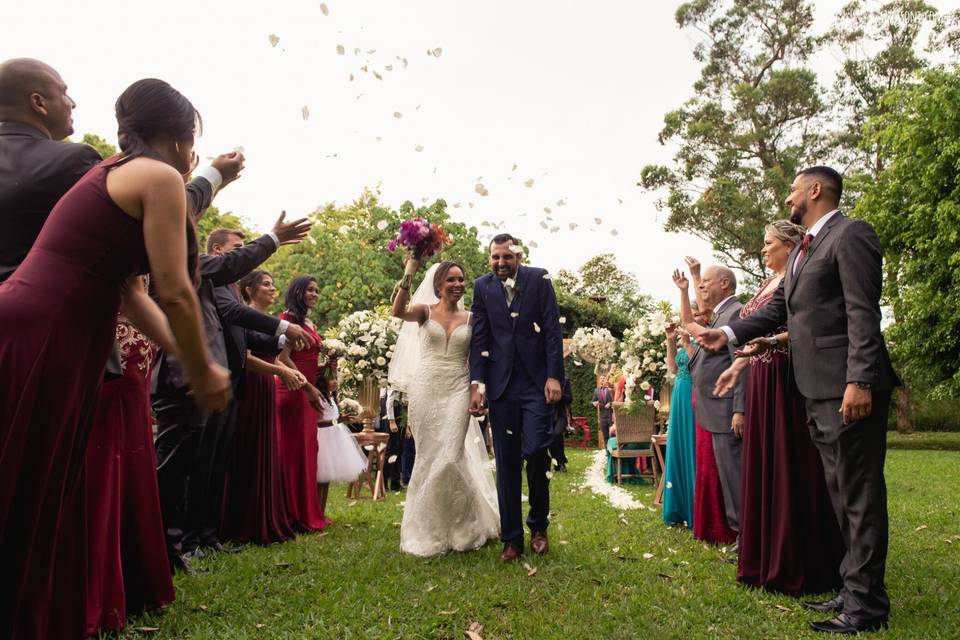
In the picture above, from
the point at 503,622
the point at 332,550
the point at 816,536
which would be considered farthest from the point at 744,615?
the point at 332,550

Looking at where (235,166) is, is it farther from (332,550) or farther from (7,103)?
(332,550)

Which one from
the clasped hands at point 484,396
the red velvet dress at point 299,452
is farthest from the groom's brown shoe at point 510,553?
the red velvet dress at point 299,452

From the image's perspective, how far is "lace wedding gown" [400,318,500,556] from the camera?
20.7 ft

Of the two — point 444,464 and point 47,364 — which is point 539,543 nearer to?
point 444,464

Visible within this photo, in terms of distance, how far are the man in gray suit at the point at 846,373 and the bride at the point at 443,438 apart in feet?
9.46

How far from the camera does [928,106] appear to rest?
75.5 feet

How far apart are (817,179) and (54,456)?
14.1ft

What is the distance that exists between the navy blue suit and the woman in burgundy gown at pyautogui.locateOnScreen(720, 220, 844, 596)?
1599 millimetres

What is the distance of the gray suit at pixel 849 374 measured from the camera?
406cm

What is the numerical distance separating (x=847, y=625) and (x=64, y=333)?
13.0 feet

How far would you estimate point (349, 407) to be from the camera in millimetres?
10727

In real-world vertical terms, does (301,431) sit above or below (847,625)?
above

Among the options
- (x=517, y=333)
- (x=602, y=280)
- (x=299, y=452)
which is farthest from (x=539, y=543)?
(x=602, y=280)

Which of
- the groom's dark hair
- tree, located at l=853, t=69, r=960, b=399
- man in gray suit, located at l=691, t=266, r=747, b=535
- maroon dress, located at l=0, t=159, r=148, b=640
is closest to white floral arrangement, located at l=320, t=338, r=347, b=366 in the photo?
the groom's dark hair
